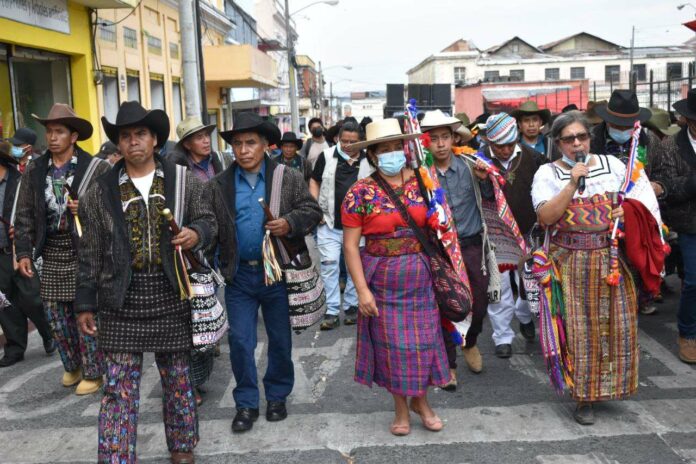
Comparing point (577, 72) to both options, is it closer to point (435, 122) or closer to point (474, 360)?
point (474, 360)

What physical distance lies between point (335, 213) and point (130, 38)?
35.6 feet

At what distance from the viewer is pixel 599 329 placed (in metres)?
4.64

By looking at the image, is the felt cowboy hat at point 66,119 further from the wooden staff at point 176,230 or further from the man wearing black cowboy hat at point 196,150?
the wooden staff at point 176,230

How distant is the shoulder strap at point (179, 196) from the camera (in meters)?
4.10

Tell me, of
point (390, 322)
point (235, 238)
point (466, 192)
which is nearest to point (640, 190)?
point (466, 192)

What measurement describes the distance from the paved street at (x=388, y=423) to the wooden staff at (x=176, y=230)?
1.16 m

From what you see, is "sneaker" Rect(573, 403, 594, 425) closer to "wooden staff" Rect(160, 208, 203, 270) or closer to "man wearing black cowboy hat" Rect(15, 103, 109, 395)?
"wooden staff" Rect(160, 208, 203, 270)

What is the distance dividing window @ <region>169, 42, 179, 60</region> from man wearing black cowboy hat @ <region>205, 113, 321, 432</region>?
1589 cm

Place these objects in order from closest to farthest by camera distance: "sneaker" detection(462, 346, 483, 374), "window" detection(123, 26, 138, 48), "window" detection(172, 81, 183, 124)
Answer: "sneaker" detection(462, 346, 483, 374)
"window" detection(123, 26, 138, 48)
"window" detection(172, 81, 183, 124)

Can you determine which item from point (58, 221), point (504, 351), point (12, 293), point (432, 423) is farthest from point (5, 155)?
point (504, 351)

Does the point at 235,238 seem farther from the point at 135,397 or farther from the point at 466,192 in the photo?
the point at 466,192

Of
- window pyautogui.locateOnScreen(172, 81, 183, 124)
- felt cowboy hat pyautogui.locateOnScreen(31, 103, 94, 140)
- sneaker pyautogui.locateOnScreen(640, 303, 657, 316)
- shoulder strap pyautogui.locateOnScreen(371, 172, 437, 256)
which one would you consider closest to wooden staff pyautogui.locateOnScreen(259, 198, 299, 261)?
shoulder strap pyautogui.locateOnScreen(371, 172, 437, 256)

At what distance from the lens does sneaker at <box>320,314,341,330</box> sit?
23.9 ft

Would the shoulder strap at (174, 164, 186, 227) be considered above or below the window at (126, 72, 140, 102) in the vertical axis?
below
